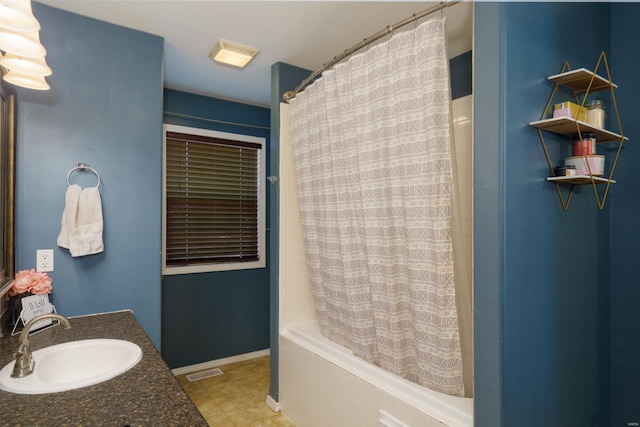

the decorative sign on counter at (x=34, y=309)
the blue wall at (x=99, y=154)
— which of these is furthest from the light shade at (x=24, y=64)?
the decorative sign on counter at (x=34, y=309)

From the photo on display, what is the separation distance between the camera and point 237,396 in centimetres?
280

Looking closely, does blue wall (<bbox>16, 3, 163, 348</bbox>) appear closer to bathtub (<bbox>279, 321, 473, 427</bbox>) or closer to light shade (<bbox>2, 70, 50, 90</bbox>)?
light shade (<bbox>2, 70, 50, 90</bbox>)

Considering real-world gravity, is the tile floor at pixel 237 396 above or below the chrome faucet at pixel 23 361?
below

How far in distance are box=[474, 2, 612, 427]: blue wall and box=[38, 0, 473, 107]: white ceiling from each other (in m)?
0.80

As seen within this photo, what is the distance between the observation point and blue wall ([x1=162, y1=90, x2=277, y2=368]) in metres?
3.18

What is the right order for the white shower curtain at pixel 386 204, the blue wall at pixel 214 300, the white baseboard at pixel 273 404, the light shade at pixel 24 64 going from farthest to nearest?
the blue wall at pixel 214 300 → the white baseboard at pixel 273 404 → the white shower curtain at pixel 386 204 → the light shade at pixel 24 64

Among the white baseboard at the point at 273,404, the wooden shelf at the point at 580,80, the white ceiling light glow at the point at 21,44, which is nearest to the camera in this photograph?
the white ceiling light glow at the point at 21,44

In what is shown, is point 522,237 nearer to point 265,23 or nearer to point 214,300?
point 265,23

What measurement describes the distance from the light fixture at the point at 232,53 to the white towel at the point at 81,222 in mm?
1223

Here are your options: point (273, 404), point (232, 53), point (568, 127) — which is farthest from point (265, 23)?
point (273, 404)

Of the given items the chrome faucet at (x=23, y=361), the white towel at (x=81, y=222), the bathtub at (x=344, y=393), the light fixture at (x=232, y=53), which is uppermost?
the light fixture at (x=232, y=53)

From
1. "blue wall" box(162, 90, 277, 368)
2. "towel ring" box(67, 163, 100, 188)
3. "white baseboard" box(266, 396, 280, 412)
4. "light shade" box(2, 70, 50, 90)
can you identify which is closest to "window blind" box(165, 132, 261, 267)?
"blue wall" box(162, 90, 277, 368)

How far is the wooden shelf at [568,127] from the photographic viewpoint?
1.29m

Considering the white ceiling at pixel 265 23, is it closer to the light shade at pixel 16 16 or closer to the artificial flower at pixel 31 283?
the light shade at pixel 16 16
